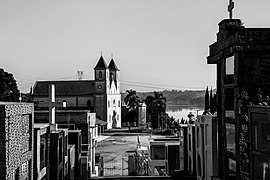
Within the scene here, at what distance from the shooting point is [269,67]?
31.8 feet

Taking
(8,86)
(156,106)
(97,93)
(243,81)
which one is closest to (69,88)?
(97,93)

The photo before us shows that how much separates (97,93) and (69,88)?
33.2 feet

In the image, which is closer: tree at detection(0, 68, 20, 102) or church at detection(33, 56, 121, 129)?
tree at detection(0, 68, 20, 102)

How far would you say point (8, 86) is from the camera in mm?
73188

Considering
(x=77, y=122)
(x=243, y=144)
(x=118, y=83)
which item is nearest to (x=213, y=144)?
(x=243, y=144)

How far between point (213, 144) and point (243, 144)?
5.51 m

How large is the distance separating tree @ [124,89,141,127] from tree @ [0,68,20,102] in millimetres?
39637

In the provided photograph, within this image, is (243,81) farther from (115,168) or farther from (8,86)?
(8,86)

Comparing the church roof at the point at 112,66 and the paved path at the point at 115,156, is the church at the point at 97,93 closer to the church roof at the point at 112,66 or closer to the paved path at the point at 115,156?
the church roof at the point at 112,66

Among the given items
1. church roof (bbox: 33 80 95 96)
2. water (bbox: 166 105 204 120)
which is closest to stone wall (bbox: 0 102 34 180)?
water (bbox: 166 105 204 120)

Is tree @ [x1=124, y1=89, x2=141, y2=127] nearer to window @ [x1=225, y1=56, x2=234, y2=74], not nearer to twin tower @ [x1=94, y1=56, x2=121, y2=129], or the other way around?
twin tower @ [x1=94, y1=56, x2=121, y2=129]

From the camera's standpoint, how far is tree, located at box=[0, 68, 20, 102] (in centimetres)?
7038

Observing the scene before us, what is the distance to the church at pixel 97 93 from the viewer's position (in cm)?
10088

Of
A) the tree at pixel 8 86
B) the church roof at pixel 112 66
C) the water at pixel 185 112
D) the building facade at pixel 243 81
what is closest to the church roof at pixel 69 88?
the church roof at pixel 112 66
